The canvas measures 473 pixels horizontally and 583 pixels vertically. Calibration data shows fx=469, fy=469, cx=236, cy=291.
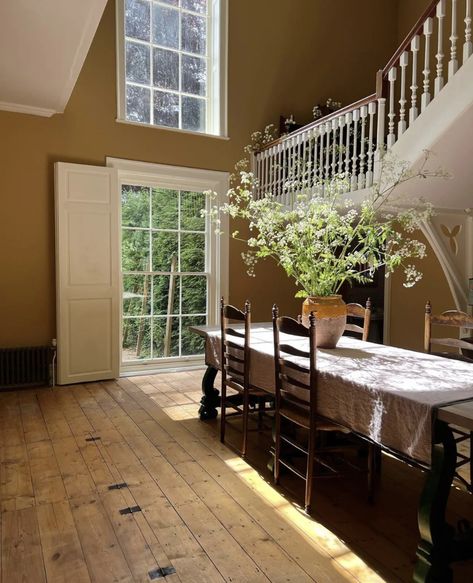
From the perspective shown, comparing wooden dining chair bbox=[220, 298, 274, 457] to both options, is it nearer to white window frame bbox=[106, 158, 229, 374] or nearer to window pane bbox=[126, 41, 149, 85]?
white window frame bbox=[106, 158, 229, 374]

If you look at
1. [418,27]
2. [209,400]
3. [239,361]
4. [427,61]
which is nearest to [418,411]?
[239,361]

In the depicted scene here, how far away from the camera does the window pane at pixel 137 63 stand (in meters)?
5.89

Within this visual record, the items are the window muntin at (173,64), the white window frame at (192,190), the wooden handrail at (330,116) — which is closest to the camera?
the wooden handrail at (330,116)

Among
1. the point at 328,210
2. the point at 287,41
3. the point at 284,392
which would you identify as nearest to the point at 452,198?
the point at 328,210

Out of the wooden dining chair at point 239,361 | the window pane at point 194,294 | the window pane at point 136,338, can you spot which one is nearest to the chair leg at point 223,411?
the wooden dining chair at point 239,361

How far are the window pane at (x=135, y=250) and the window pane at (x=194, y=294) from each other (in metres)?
0.60

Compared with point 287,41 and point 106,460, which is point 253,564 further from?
point 287,41

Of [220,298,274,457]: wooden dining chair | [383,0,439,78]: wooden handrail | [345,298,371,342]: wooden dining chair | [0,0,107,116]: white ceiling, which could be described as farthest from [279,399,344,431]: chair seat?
[383,0,439,78]: wooden handrail

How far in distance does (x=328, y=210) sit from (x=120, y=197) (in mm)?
3515

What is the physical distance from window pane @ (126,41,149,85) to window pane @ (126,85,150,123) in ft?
0.38

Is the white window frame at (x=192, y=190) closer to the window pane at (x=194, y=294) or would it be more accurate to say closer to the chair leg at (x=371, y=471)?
the window pane at (x=194, y=294)

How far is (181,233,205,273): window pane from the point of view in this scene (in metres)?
6.31

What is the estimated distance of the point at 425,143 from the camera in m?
3.88

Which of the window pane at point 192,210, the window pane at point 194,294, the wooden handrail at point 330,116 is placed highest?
the wooden handrail at point 330,116
